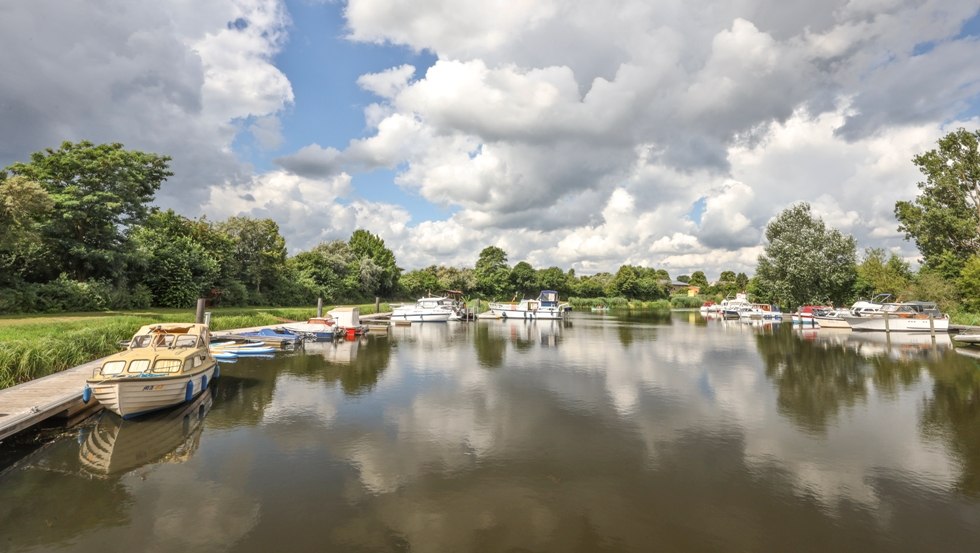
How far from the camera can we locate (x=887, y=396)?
18094mm

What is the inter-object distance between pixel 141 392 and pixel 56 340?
8263mm

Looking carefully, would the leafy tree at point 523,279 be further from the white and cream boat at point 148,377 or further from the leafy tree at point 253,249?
the white and cream boat at point 148,377

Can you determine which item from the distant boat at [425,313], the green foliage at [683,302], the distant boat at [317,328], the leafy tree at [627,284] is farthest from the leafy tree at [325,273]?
the green foliage at [683,302]

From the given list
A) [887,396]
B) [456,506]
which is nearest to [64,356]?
[456,506]

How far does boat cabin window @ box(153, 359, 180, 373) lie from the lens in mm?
14062

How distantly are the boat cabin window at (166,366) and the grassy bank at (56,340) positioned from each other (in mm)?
4737

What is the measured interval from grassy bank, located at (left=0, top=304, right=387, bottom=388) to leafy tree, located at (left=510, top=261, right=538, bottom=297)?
7583 centimetres

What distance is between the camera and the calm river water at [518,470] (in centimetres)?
787

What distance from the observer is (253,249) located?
174 feet

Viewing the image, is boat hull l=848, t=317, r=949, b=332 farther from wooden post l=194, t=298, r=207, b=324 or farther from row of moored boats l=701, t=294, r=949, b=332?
wooden post l=194, t=298, r=207, b=324

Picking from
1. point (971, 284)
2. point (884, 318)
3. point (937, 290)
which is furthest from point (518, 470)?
point (937, 290)

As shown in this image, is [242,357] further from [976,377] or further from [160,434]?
[976,377]

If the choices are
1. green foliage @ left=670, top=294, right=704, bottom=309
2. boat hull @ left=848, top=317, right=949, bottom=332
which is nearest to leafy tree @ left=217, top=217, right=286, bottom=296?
boat hull @ left=848, top=317, right=949, bottom=332

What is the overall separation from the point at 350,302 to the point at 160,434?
5779cm
